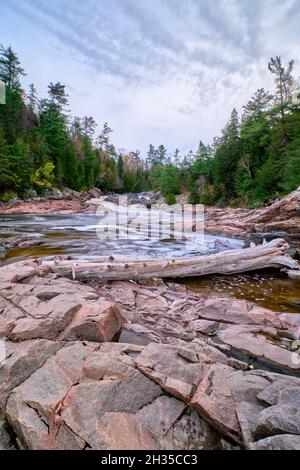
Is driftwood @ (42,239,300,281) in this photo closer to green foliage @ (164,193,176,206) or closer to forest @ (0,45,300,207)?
forest @ (0,45,300,207)

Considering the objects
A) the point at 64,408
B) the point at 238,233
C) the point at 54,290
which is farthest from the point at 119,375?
the point at 238,233

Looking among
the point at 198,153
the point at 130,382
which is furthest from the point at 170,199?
the point at 130,382

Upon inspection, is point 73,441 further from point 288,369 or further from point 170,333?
point 288,369

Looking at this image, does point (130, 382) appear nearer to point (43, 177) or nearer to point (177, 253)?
point (177, 253)

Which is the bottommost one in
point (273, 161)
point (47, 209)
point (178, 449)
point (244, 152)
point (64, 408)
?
point (178, 449)

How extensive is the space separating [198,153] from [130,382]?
4405cm

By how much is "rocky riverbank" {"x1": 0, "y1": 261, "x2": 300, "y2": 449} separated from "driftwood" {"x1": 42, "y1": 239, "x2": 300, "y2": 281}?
1.97 metres

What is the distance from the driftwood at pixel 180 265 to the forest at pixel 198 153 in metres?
13.7

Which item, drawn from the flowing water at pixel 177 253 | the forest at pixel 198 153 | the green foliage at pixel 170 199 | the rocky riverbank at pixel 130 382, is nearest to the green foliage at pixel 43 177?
the forest at pixel 198 153

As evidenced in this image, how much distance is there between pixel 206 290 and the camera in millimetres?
6598

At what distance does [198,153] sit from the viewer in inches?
1678

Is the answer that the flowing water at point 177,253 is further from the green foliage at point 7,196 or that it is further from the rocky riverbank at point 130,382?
the green foliage at point 7,196

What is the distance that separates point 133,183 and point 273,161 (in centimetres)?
5272

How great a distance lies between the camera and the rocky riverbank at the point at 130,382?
1976mm
